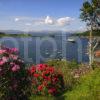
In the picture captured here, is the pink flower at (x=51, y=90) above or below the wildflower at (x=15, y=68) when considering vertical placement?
below

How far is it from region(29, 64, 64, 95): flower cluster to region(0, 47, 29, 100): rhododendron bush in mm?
3659

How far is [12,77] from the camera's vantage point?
12.3m

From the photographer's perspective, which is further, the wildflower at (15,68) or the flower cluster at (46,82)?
the flower cluster at (46,82)

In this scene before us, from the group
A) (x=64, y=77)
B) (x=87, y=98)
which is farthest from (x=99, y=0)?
(x=87, y=98)

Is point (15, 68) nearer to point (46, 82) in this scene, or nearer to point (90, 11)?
point (46, 82)

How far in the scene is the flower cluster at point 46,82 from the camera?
16609 mm

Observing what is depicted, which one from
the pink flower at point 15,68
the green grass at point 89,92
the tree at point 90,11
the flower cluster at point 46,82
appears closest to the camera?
the pink flower at point 15,68

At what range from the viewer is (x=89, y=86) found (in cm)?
1488

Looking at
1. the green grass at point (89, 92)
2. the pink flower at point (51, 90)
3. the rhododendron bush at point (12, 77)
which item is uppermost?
the rhododendron bush at point (12, 77)

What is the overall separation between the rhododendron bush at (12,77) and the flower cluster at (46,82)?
3.66 meters

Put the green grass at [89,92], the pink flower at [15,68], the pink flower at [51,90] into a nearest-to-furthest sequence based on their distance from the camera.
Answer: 1. the pink flower at [15,68]
2. the green grass at [89,92]
3. the pink flower at [51,90]

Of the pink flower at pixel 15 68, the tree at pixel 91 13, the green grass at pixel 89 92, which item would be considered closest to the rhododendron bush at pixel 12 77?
the pink flower at pixel 15 68

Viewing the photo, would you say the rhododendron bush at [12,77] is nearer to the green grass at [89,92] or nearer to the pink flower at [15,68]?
the pink flower at [15,68]

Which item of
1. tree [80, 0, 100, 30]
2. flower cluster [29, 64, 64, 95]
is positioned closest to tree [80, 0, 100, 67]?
tree [80, 0, 100, 30]
